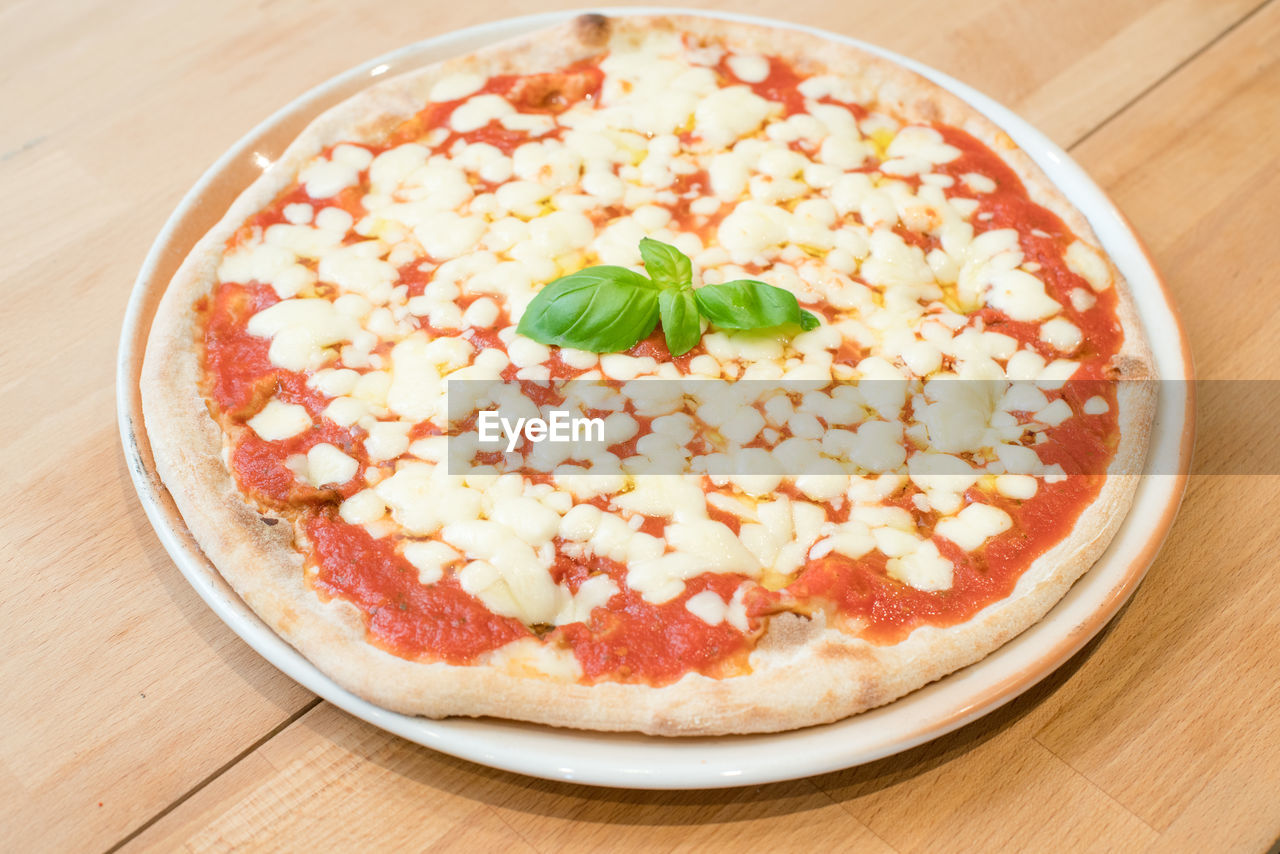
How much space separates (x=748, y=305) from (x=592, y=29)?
3.04 feet

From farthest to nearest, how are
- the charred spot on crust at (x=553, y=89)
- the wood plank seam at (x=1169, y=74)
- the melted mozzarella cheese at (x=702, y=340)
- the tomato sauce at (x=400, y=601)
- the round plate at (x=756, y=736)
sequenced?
1. the wood plank seam at (x=1169, y=74)
2. the charred spot on crust at (x=553, y=89)
3. the melted mozzarella cheese at (x=702, y=340)
4. the tomato sauce at (x=400, y=601)
5. the round plate at (x=756, y=736)

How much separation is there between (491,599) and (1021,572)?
77 centimetres

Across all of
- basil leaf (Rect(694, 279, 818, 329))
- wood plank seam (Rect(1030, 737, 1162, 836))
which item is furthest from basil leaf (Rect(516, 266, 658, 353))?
wood plank seam (Rect(1030, 737, 1162, 836))

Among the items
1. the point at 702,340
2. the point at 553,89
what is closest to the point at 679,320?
the point at 702,340

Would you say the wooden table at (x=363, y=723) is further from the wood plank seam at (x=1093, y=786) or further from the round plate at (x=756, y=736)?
the round plate at (x=756, y=736)

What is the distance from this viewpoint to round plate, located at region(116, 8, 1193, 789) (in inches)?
54.6

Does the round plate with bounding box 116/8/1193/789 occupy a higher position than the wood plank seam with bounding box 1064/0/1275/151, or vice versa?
the round plate with bounding box 116/8/1193/789

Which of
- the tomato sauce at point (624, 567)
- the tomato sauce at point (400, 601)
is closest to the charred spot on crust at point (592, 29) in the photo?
the tomato sauce at point (624, 567)

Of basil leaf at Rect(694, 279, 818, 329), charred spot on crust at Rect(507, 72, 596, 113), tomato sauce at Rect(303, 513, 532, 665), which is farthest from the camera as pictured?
charred spot on crust at Rect(507, 72, 596, 113)

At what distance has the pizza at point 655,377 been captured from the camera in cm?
152

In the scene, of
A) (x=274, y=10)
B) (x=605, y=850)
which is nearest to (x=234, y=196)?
(x=274, y=10)

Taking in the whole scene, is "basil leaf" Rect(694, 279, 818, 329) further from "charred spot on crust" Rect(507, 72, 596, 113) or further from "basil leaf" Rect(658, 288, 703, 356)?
"charred spot on crust" Rect(507, 72, 596, 113)

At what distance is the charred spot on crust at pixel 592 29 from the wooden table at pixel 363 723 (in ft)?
2.46

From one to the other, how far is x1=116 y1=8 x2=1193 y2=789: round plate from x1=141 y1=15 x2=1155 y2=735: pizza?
29mm
